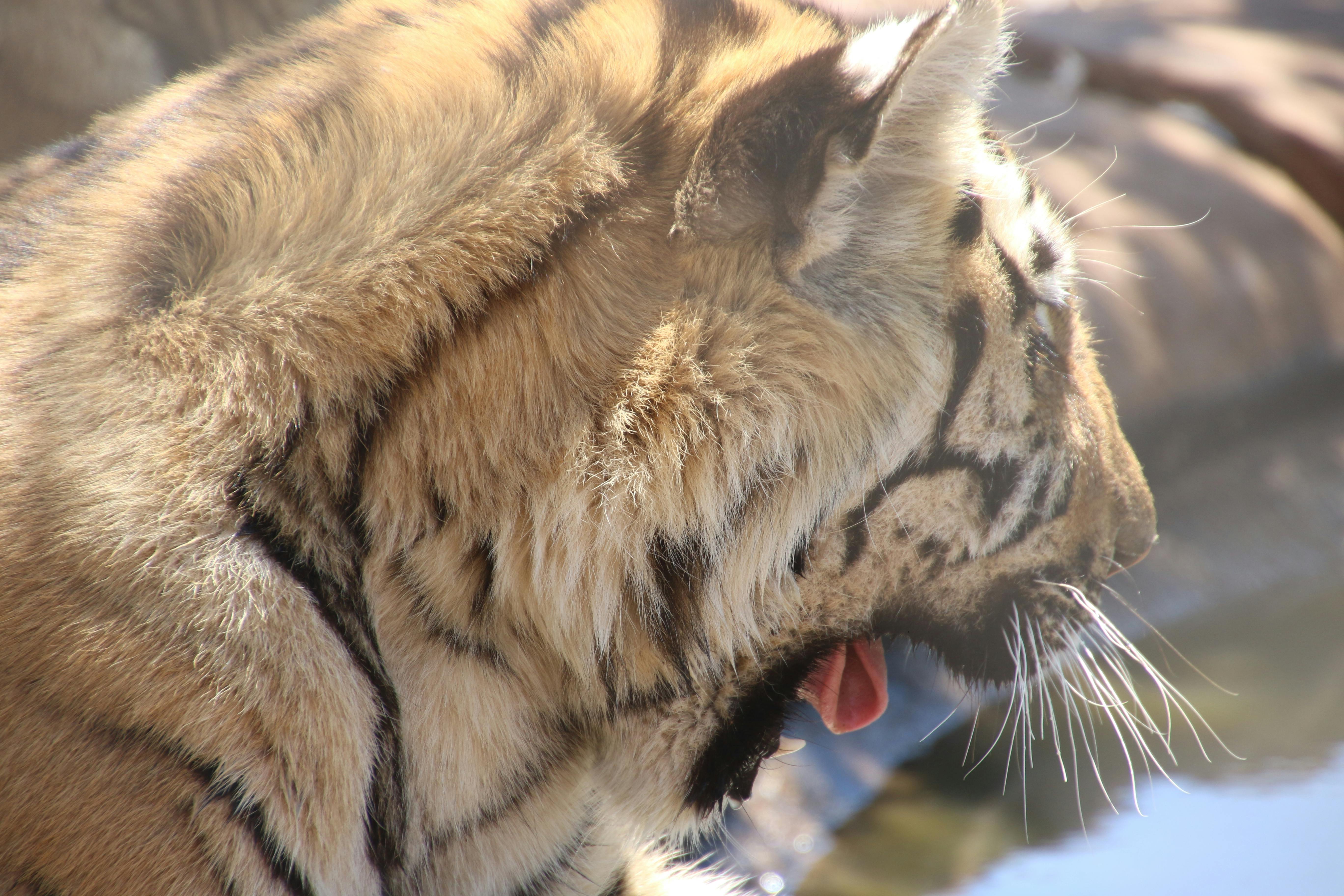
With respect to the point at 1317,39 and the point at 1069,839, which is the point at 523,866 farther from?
the point at 1317,39

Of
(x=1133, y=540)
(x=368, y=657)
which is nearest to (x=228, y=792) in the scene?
(x=368, y=657)

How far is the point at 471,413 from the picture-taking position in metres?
1.15

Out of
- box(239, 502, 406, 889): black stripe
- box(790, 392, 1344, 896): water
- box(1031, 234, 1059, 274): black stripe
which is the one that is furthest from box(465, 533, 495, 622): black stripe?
box(790, 392, 1344, 896): water

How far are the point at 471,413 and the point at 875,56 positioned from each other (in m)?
0.52

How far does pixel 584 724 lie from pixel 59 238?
0.80 m

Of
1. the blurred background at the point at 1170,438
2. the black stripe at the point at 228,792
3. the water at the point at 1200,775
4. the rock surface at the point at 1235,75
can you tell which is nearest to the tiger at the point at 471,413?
the black stripe at the point at 228,792

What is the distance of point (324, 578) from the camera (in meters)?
1.15

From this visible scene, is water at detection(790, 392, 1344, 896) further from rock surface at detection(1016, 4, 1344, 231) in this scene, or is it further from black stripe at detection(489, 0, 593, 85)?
black stripe at detection(489, 0, 593, 85)

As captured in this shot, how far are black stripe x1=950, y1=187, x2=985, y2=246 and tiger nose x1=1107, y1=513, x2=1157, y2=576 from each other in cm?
54

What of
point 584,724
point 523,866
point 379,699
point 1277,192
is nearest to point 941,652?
point 584,724

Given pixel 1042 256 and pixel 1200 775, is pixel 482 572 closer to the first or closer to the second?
pixel 1042 256

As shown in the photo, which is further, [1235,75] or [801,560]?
[1235,75]

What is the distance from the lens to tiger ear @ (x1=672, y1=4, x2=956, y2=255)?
107 centimetres

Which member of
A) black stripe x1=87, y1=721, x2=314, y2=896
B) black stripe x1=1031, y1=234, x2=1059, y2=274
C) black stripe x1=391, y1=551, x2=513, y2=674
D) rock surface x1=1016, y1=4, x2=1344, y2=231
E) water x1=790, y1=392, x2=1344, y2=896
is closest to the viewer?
black stripe x1=87, y1=721, x2=314, y2=896
